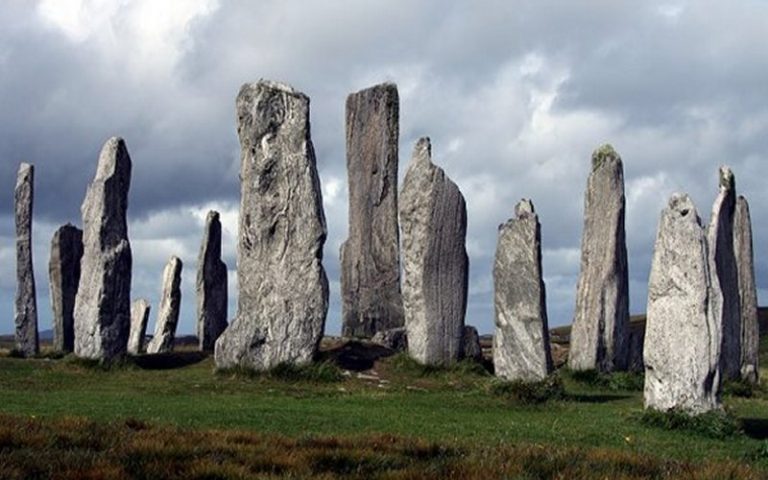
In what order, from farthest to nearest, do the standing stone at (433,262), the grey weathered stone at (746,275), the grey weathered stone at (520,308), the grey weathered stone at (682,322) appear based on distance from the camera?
the grey weathered stone at (746,275)
the standing stone at (433,262)
the grey weathered stone at (520,308)
the grey weathered stone at (682,322)

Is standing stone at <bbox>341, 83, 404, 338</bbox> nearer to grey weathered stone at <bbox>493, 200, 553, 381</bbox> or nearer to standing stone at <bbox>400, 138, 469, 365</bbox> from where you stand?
standing stone at <bbox>400, 138, 469, 365</bbox>

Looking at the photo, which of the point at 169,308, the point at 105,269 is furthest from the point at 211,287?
the point at 105,269

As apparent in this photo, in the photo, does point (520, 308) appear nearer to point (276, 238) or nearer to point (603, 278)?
point (276, 238)

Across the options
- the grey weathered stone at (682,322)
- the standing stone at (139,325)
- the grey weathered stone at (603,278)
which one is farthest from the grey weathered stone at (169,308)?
the grey weathered stone at (682,322)

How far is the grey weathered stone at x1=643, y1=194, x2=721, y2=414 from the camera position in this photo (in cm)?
1844

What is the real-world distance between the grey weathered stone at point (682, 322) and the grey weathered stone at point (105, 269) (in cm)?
1369

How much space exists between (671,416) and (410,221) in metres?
11.0

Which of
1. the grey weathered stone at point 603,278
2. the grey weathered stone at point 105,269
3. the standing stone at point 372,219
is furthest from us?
the standing stone at point 372,219

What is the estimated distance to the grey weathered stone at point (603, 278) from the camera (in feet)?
98.8

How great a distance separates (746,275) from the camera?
3284cm

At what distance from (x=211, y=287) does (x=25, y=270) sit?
17.5 feet

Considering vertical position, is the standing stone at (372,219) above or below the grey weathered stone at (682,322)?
above

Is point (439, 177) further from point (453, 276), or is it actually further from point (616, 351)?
point (616, 351)

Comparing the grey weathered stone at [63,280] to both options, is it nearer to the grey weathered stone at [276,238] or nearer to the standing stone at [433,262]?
the grey weathered stone at [276,238]
